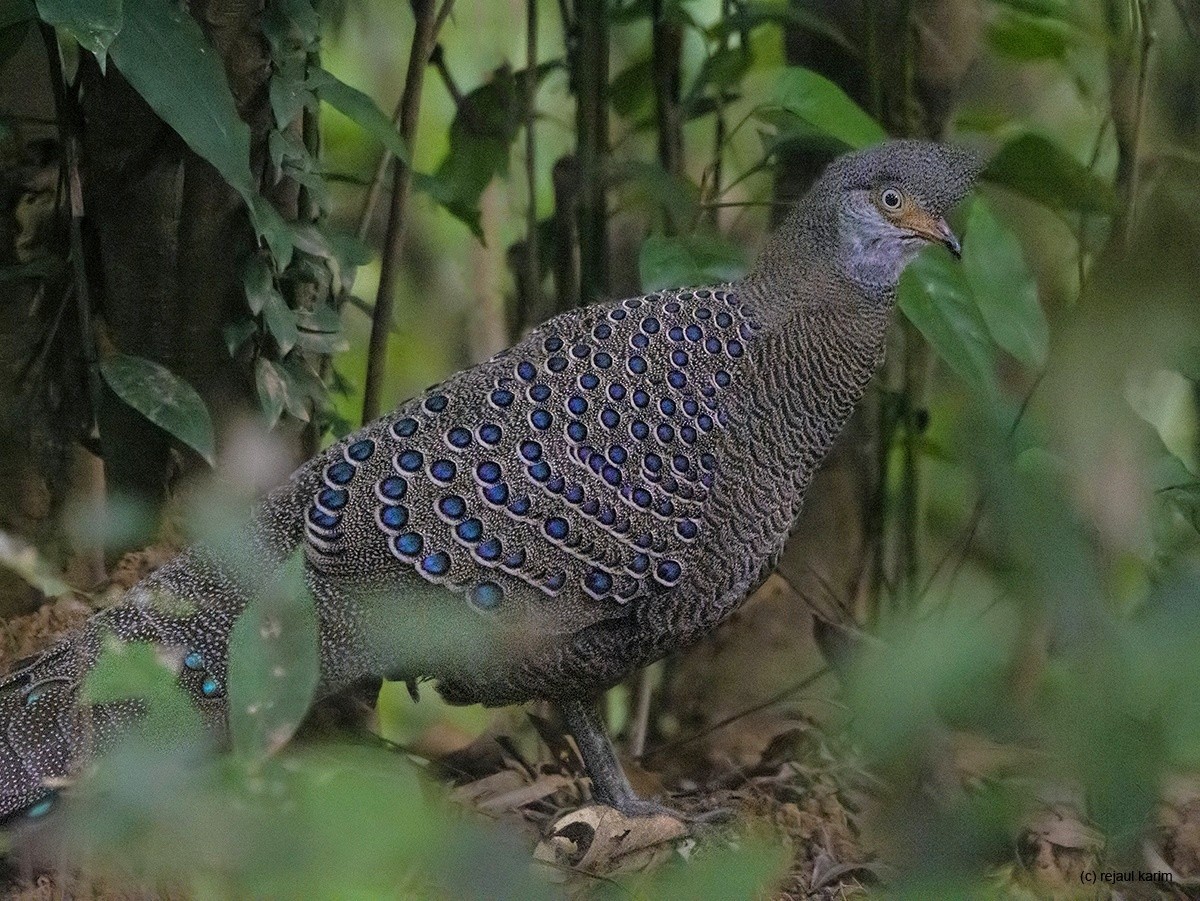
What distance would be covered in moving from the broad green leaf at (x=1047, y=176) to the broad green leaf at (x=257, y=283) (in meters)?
1.40

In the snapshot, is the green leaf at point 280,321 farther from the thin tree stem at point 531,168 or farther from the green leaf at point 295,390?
the thin tree stem at point 531,168

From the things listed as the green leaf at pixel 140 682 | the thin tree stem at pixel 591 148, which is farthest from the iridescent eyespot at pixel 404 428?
the green leaf at pixel 140 682

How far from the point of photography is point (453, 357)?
180 inches

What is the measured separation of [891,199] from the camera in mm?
2500

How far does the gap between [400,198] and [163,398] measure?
0.69m

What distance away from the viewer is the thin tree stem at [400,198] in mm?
2877

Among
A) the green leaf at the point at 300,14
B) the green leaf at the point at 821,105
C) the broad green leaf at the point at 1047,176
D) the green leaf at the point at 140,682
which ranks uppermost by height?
the green leaf at the point at 300,14

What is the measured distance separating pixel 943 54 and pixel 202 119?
178 cm

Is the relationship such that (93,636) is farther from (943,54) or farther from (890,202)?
(943,54)

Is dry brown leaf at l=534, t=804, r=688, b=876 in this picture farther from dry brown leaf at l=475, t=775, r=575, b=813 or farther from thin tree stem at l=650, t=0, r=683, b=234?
thin tree stem at l=650, t=0, r=683, b=234

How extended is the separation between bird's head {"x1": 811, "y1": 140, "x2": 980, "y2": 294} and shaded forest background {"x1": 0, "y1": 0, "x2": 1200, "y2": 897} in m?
0.09

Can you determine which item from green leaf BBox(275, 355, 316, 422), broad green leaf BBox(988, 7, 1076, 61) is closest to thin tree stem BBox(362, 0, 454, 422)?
green leaf BBox(275, 355, 316, 422)

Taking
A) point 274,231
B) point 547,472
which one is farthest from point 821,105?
point 274,231

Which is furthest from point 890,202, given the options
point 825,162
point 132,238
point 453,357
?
point 453,357
